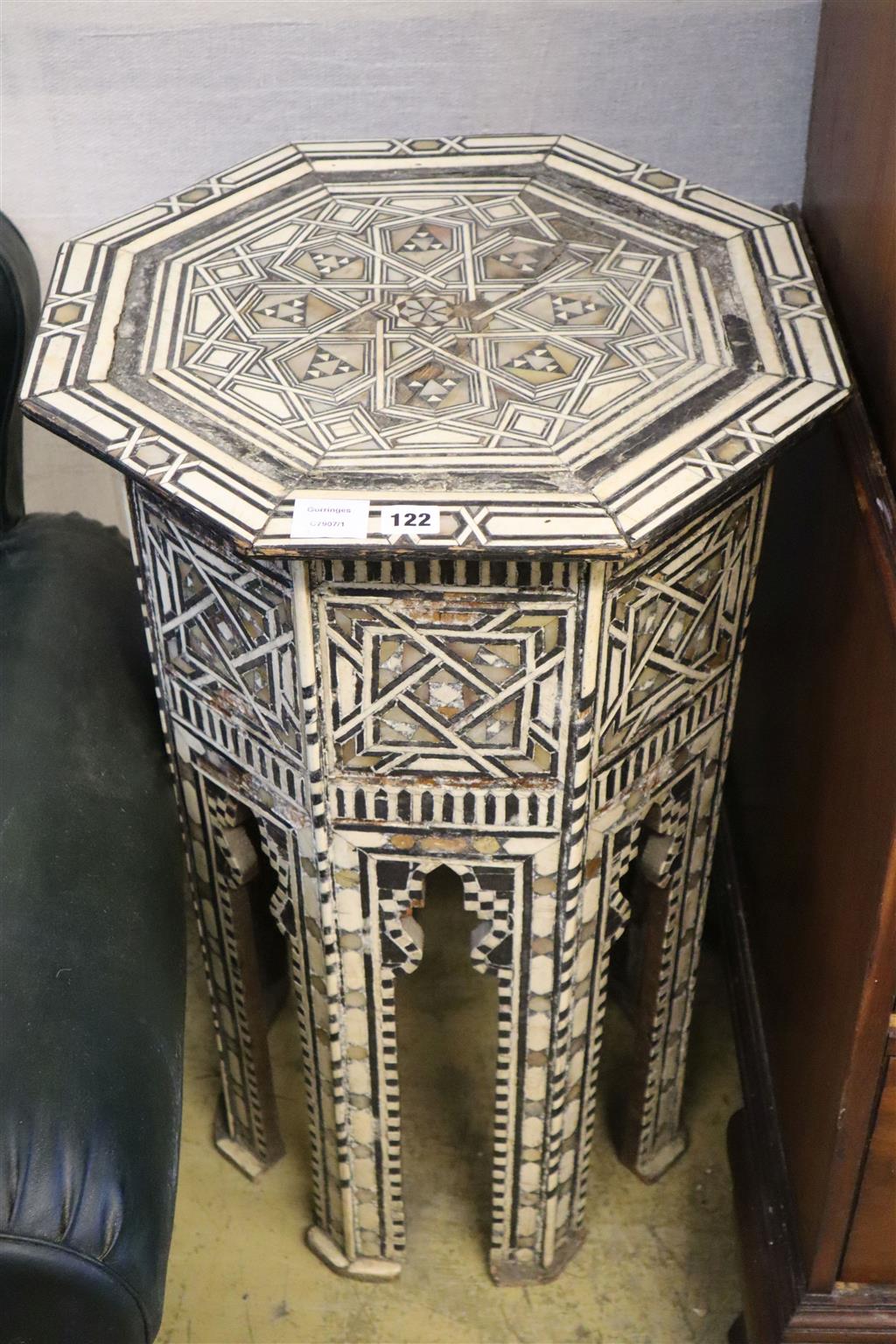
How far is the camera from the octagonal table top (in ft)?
3.20

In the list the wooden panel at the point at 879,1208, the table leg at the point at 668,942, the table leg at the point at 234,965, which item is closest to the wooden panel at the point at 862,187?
the table leg at the point at 668,942

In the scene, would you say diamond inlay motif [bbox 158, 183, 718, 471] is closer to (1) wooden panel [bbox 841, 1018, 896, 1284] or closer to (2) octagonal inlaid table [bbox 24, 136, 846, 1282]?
(2) octagonal inlaid table [bbox 24, 136, 846, 1282]

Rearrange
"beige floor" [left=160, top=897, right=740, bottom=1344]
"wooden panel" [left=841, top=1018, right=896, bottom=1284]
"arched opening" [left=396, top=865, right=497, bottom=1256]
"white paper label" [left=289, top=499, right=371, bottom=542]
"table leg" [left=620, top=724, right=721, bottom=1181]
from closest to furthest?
"white paper label" [left=289, top=499, right=371, bottom=542], "wooden panel" [left=841, top=1018, right=896, bottom=1284], "table leg" [left=620, top=724, right=721, bottom=1181], "beige floor" [left=160, top=897, right=740, bottom=1344], "arched opening" [left=396, top=865, right=497, bottom=1256]

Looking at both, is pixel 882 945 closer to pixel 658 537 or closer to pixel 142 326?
pixel 658 537

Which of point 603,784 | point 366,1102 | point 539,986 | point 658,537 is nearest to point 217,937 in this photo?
point 366,1102

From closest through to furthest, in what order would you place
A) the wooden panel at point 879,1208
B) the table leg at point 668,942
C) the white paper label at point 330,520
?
1. the white paper label at point 330,520
2. the wooden panel at point 879,1208
3. the table leg at point 668,942

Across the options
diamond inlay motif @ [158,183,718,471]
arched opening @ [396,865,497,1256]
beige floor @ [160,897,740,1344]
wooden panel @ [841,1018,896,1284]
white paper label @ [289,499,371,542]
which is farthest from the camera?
arched opening @ [396,865,497,1256]

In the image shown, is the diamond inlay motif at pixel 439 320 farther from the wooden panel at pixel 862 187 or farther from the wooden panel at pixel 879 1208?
the wooden panel at pixel 879 1208

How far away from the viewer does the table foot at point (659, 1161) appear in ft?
5.16

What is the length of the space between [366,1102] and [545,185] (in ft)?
2.78

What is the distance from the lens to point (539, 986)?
4.09 feet

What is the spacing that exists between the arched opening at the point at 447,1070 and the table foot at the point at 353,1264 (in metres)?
0.07

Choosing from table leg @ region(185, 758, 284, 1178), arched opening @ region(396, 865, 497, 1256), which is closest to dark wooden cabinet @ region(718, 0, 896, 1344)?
arched opening @ region(396, 865, 497, 1256)

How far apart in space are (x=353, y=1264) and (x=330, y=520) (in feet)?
2.88
